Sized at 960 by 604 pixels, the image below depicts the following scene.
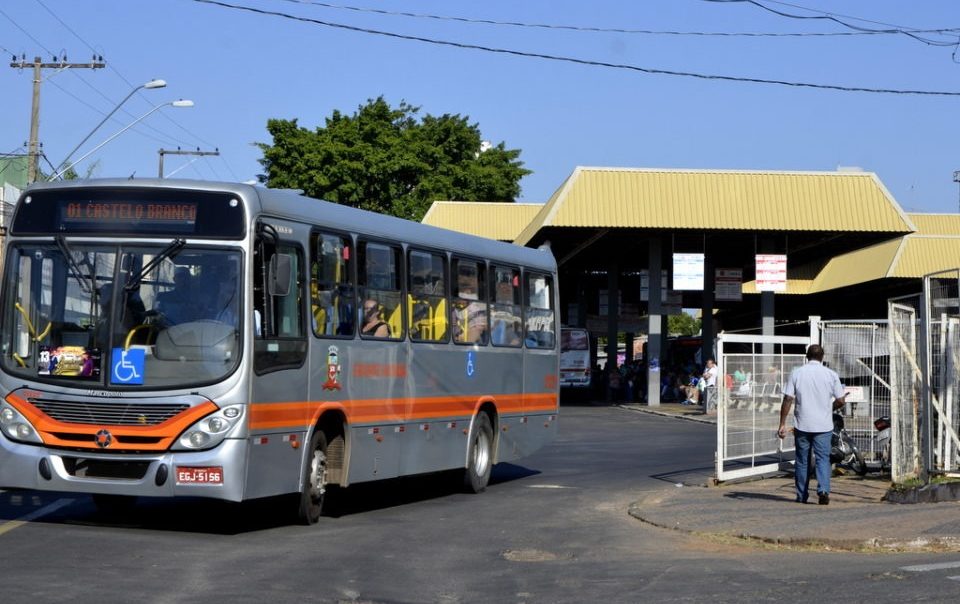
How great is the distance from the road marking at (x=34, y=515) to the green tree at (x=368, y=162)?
5573cm

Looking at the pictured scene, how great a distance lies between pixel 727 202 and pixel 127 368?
35841mm

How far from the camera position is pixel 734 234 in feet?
159

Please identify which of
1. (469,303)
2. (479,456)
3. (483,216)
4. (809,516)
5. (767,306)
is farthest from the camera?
(483,216)

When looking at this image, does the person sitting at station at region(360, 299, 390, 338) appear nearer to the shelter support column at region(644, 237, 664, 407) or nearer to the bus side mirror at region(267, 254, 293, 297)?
the bus side mirror at region(267, 254, 293, 297)

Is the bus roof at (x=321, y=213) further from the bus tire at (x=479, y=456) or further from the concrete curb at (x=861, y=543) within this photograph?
the concrete curb at (x=861, y=543)

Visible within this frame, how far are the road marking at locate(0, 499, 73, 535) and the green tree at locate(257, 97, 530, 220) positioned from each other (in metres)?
55.7

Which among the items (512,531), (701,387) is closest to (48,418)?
(512,531)

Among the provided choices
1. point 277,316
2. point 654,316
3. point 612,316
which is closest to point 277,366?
point 277,316

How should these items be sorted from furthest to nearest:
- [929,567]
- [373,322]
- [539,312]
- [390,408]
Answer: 1. [539,312]
2. [390,408]
3. [373,322]
4. [929,567]

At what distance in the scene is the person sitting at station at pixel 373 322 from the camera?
14.7 meters

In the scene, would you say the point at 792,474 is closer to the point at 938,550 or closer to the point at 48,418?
the point at 938,550

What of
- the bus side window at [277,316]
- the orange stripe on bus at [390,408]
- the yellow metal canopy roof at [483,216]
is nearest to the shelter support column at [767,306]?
the yellow metal canopy roof at [483,216]

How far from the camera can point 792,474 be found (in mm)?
19719

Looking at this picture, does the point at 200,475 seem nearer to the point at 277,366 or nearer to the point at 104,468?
the point at 104,468
